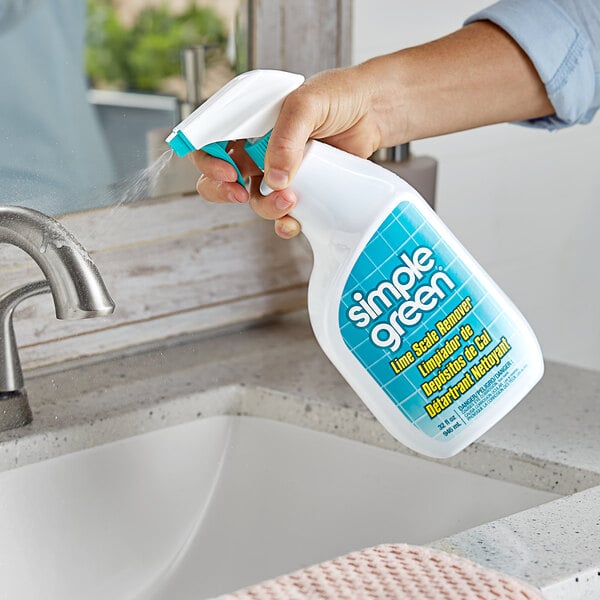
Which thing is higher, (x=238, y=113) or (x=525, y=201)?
(x=238, y=113)

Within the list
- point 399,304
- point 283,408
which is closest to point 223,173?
point 399,304

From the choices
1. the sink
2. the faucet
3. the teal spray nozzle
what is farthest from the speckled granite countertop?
the teal spray nozzle

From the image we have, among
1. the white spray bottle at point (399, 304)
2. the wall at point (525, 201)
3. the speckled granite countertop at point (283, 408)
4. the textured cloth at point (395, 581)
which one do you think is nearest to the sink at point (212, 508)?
the speckled granite countertop at point (283, 408)

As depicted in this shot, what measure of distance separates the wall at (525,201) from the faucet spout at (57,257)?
446mm

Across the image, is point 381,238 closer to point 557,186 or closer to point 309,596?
point 309,596

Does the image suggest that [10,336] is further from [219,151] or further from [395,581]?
[395,581]

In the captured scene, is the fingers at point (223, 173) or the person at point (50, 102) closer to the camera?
the fingers at point (223, 173)

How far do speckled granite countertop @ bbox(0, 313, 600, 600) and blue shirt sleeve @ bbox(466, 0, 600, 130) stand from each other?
0.24 metres

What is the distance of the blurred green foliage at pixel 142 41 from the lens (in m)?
0.86

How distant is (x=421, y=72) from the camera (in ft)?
2.65

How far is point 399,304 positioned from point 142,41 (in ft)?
1.14

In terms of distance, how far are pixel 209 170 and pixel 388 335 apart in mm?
153

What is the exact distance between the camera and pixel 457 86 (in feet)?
2.72

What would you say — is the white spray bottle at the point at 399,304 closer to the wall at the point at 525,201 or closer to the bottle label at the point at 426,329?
the bottle label at the point at 426,329
